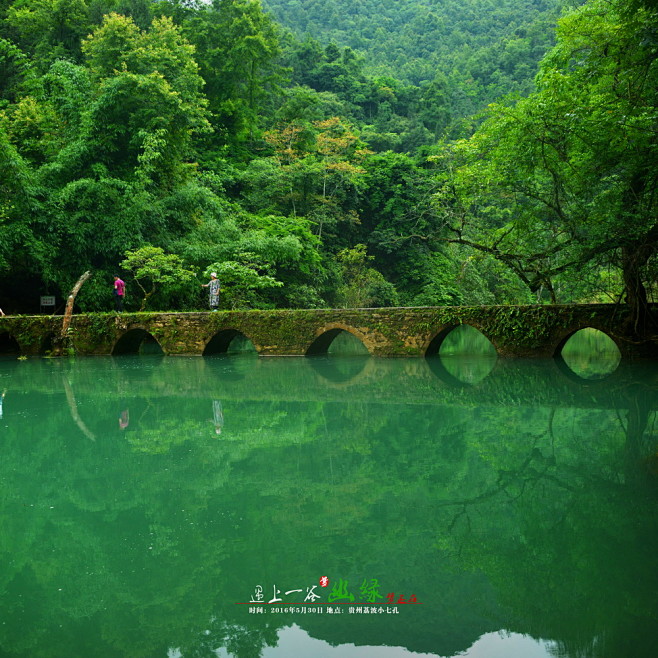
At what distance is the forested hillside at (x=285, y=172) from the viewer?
11.6 meters

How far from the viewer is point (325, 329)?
15656 mm

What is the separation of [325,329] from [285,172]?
12.9 m

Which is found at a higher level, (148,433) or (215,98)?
(215,98)

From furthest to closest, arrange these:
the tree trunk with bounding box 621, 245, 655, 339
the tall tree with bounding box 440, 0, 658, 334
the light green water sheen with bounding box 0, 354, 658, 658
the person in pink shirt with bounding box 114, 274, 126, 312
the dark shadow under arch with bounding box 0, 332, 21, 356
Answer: the dark shadow under arch with bounding box 0, 332, 21, 356 < the person in pink shirt with bounding box 114, 274, 126, 312 < the tree trunk with bounding box 621, 245, 655, 339 < the tall tree with bounding box 440, 0, 658, 334 < the light green water sheen with bounding box 0, 354, 658, 658

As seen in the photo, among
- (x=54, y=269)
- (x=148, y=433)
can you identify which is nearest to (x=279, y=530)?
(x=148, y=433)

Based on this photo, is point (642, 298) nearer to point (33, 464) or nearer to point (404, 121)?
point (33, 464)

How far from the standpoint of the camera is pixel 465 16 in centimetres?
6362

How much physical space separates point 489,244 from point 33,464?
39.3 ft

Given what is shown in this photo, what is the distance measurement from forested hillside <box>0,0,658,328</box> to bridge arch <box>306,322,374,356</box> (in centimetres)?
316

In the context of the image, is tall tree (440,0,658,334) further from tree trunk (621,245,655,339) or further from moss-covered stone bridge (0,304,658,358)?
moss-covered stone bridge (0,304,658,358)

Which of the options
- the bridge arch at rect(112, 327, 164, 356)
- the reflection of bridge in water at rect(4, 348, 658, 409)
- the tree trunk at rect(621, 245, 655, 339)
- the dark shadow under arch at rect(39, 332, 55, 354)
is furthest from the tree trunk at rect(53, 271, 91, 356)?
the tree trunk at rect(621, 245, 655, 339)

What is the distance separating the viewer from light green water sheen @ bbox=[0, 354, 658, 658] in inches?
111

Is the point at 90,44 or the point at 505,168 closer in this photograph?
the point at 505,168

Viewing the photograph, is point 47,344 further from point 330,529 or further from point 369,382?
point 330,529
